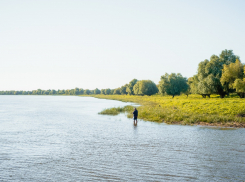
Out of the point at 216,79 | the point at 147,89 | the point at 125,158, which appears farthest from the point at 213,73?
the point at 147,89

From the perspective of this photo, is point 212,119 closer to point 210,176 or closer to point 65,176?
point 210,176

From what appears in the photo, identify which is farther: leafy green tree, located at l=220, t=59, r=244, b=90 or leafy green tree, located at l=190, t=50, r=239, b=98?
leafy green tree, located at l=190, t=50, r=239, b=98

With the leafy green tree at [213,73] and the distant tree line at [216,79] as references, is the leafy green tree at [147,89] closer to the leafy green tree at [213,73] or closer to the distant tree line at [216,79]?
the distant tree line at [216,79]

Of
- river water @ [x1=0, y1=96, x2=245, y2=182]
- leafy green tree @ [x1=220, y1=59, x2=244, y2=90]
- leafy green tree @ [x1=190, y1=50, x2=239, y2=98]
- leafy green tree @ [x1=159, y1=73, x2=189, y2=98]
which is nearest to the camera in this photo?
river water @ [x1=0, y1=96, x2=245, y2=182]

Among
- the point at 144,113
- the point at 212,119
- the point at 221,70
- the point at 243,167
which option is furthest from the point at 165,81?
the point at 243,167

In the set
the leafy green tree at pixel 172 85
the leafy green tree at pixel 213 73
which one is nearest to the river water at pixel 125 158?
the leafy green tree at pixel 213 73

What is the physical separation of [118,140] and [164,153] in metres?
5.57

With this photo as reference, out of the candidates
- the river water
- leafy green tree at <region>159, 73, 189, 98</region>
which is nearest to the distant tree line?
leafy green tree at <region>159, 73, 189, 98</region>

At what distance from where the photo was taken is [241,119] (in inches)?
1064

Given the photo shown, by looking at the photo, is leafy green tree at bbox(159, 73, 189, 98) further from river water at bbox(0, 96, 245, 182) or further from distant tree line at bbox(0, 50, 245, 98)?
river water at bbox(0, 96, 245, 182)

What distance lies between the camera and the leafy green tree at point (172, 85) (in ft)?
281

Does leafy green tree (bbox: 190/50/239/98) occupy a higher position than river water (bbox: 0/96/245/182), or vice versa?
leafy green tree (bbox: 190/50/239/98)

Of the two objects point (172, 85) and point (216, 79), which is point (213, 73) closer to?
point (216, 79)

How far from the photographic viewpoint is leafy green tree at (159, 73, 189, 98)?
3369 inches
